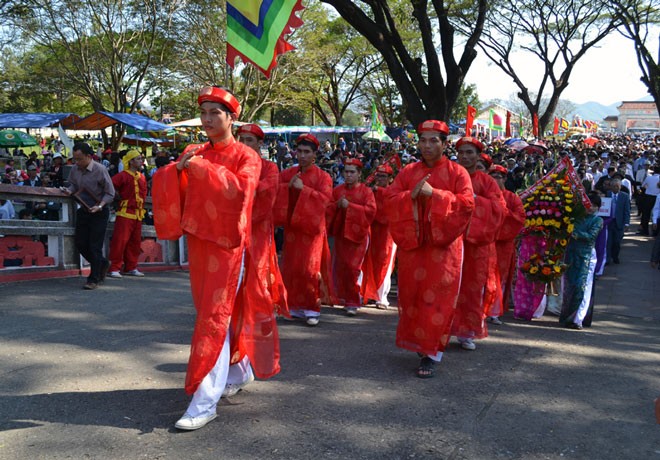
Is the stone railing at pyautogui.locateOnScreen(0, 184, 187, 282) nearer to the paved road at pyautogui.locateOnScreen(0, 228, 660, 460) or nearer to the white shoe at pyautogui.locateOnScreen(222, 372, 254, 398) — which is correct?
the paved road at pyautogui.locateOnScreen(0, 228, 660, 460)

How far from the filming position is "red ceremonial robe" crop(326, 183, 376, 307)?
7.48m

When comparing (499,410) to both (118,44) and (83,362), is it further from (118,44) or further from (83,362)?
(118,44)

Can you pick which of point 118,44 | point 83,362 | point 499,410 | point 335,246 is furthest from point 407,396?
point 118,44

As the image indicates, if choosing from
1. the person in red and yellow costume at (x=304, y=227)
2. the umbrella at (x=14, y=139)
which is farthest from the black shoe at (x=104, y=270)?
the umbrella at (x=14, y=139)

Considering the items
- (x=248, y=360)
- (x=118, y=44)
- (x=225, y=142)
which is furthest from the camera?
(x=118, y=44)

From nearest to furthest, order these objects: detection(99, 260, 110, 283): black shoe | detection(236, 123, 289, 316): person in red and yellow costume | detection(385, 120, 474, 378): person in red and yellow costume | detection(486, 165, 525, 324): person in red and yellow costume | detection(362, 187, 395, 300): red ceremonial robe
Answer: detection(385, 120, 474, 378): person in red and yellow costume, detection(236, 123, 289, 316): person in red and yellow costume, detection(486, 165, 525, 324): person in red and yellow costume, detection(99, 260, 110, 283): black shoe, detection(362, 187, 395, 300): red ceremonial robe

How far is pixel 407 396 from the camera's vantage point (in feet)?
14.7

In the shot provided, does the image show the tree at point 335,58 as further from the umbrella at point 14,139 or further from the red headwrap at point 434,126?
the red headwrap at point 434,126

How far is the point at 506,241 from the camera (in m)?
7.46

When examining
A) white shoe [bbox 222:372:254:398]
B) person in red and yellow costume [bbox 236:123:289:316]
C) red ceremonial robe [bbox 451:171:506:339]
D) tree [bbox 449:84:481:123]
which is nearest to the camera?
white shoe [bbox 222:372:254:398]

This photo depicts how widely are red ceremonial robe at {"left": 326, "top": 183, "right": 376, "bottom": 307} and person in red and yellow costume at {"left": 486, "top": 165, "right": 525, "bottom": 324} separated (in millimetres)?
1487

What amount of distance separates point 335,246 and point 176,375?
3308 millimetres

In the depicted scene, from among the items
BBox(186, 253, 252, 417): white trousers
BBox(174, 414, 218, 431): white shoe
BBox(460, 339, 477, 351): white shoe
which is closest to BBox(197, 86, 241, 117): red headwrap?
BBox(186, 253, 252, 417): white trousers

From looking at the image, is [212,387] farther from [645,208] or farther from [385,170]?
[645,208]
